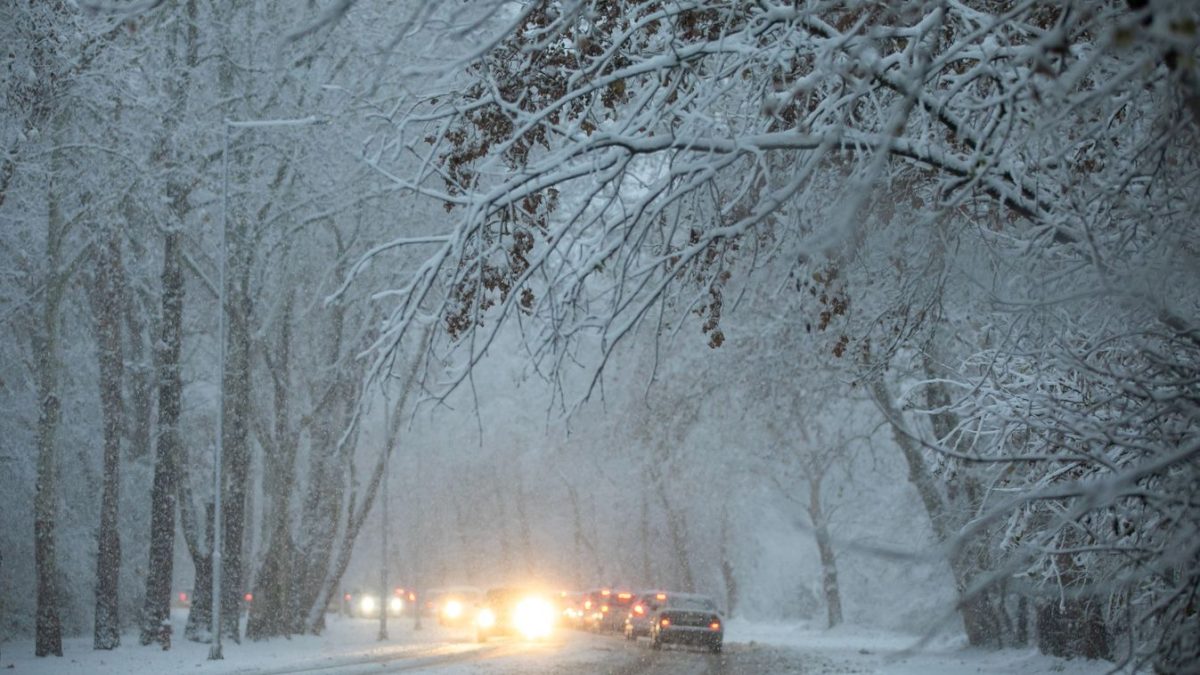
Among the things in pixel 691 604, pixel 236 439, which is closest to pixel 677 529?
pixel 691 604

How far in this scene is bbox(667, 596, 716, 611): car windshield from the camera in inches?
1333

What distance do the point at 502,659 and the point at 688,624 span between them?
276 inches

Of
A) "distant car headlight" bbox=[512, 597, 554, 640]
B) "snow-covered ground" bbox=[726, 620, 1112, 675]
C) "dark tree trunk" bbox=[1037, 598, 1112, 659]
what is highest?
"distant car headlight" bbox=[512, 597, 554, 640]

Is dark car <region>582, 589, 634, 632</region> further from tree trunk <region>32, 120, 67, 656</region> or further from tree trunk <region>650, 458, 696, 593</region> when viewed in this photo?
tree trunk <region>32, 120, 67, 656</region>

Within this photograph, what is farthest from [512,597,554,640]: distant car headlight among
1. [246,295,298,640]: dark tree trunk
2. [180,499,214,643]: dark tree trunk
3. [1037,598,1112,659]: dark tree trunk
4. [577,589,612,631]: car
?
[1037,598,1112,659]: dark tree trunk

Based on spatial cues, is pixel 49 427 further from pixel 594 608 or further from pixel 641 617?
pixel 594 608

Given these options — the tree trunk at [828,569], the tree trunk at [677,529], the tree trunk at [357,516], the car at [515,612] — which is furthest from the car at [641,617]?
the tree trunk at [677,529]

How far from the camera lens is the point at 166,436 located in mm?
28656

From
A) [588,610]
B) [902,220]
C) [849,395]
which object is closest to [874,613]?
[588,610]

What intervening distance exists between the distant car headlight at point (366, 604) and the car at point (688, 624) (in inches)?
2232

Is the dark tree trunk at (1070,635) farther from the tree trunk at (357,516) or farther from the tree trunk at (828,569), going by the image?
the tree trunk at (828,569)

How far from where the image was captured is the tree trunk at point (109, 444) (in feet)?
93.9

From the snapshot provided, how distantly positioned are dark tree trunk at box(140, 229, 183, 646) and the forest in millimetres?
91

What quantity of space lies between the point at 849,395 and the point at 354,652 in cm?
1267
